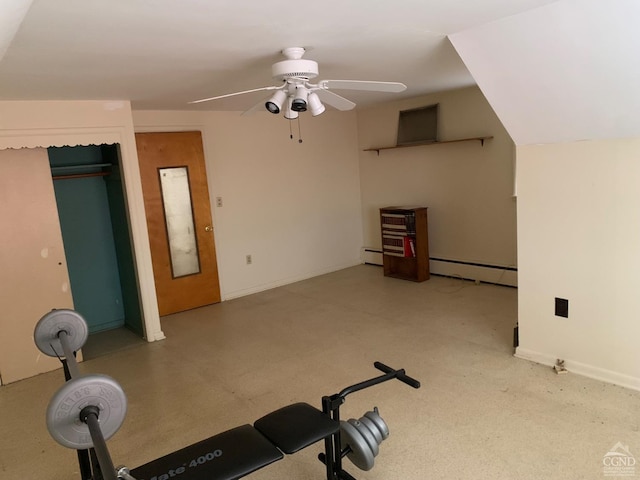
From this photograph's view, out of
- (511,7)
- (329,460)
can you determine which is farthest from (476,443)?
(511,7)

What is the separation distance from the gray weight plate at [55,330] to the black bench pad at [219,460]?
0.68 m

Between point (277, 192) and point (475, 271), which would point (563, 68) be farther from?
point (277, 192)

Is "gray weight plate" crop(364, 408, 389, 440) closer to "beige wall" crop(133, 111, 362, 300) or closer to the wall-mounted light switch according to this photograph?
the wall-mounted light switch

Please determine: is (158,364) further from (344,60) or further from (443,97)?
(443,97)

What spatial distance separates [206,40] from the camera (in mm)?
2412

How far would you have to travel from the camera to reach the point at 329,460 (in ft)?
6.84

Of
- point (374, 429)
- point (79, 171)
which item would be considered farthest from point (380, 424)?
point (79, 171)

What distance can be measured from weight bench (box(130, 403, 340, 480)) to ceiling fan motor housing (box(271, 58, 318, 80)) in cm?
185

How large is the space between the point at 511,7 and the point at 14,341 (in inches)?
164

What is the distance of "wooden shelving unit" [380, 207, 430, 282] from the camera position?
18.5 ft

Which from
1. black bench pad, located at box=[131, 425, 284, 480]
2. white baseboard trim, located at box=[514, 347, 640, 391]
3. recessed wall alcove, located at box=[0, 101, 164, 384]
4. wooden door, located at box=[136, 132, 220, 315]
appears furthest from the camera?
wooden door, located at box=[136, 132, 220, 315]

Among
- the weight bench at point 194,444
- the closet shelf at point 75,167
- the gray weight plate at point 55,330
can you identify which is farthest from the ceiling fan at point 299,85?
the closet shelf at point 75,167

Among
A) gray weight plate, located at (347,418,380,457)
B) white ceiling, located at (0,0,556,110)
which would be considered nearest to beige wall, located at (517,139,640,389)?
white ceiling, located at (0,0,556,110)

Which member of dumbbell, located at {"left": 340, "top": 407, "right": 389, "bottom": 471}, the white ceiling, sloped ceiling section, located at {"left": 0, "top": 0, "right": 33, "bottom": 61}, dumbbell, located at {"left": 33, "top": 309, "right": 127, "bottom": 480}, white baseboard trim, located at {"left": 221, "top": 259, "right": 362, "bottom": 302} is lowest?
white baseboard trim, located at {"left": 221, "top": 259, "right": 362, "bottom": 302}
